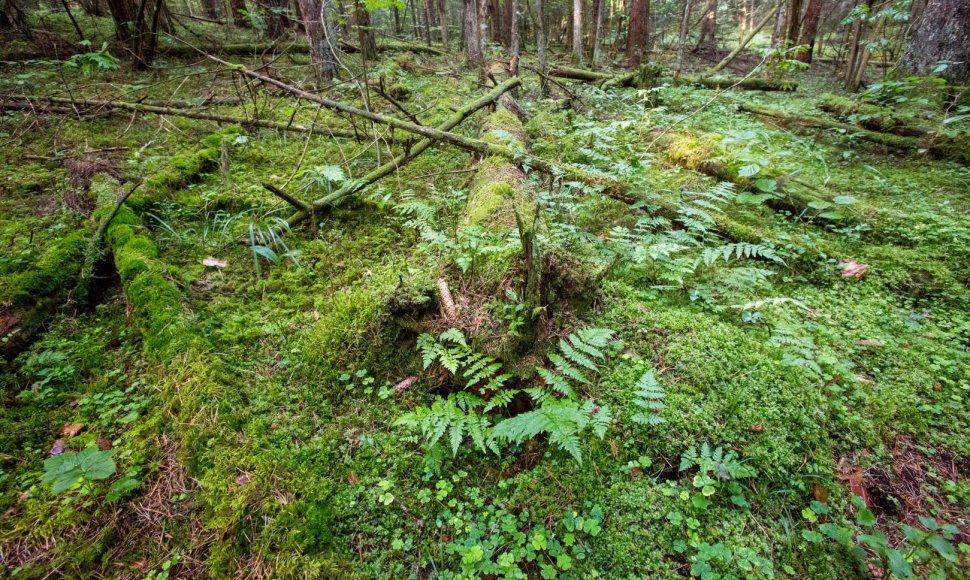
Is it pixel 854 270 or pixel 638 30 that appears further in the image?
A: pixel 638 30

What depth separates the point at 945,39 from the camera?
699 cm

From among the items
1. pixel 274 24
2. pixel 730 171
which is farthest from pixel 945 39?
pixel 274 24

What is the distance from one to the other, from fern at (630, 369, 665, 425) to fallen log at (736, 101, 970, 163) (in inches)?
289

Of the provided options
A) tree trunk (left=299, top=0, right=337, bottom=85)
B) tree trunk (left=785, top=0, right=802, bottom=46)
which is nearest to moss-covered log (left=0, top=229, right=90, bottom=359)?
tree trunk (left=299, top=0, right=337, bottom=85)

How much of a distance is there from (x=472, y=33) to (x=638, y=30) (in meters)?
6.07

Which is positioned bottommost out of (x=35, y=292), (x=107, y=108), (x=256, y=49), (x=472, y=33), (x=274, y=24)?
(x=35, y=292)

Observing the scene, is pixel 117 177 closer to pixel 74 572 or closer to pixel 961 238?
pixel 74 572

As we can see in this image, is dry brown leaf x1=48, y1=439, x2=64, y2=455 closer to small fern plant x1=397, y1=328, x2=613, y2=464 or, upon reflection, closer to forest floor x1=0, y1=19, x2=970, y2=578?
forest floor x1=0, y1=19, x2=970, y2=578

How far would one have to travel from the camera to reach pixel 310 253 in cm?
447

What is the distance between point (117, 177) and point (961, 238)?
32.6ft

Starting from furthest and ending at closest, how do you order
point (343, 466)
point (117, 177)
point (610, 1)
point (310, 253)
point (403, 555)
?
point (610, 1) < point (117, 177) < point (310, 253) < point (343, 466) < point (403, 555)

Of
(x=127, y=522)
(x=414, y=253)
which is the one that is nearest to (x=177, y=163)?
(x=414, y=253)

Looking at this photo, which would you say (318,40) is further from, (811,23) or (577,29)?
(811,23)

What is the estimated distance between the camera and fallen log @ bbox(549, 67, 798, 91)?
1059 cm
